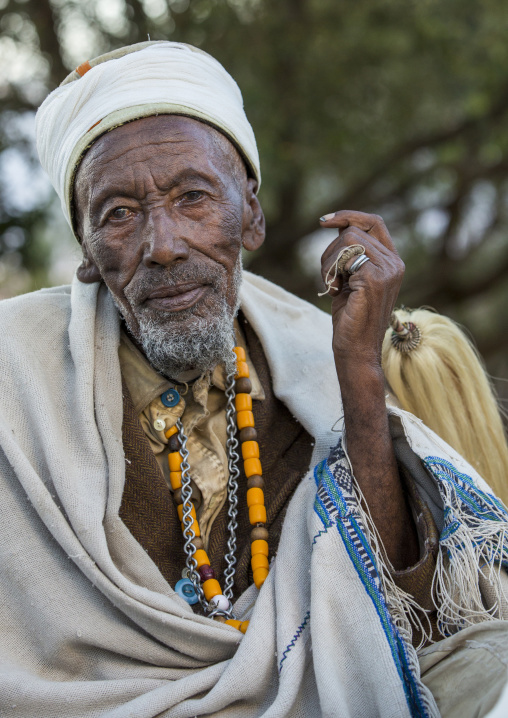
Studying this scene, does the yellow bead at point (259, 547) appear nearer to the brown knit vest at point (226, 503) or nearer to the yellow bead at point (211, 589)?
the brown knit vest at point (226, 503)

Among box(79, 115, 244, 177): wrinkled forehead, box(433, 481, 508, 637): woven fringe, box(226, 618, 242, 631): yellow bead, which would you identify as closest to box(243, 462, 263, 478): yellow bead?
box(226, 618, 242, 631): yellow bead

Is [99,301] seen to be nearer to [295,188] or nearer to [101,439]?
[101,439]

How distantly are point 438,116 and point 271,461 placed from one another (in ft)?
17.3

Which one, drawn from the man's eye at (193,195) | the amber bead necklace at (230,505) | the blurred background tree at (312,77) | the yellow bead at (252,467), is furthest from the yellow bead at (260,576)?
the blurred background tree at (312,77)

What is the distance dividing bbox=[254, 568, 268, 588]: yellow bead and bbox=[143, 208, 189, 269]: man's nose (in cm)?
103

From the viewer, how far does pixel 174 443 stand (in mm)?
2607

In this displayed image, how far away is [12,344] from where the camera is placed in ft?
8.12

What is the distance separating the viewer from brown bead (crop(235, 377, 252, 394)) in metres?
2.74

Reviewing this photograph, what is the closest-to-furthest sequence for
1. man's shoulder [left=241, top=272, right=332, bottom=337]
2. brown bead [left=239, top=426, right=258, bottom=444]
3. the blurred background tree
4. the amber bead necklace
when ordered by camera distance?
the amber bead necklace, brown bead [left=239, top=426, right=258, bottom=444], man's shoulder [left=241, top=272, right=332, bottom=337], the blurred background tree

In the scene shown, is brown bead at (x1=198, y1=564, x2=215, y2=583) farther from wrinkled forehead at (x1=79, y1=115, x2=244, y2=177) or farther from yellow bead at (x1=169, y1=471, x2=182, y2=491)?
wrinkled forehead at (x1=79, y1=115, x2=244, y2=177)

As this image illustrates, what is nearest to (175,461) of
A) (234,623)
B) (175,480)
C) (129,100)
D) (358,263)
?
(175,480)

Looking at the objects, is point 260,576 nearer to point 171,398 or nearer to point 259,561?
point 259,561

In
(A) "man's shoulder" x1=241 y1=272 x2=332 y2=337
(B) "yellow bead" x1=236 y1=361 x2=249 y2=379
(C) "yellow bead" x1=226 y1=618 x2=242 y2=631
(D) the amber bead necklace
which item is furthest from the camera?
(A) "man's shoulder" x1=241 y1=272 x2=332 y2=337

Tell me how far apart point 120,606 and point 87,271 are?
1.22m
